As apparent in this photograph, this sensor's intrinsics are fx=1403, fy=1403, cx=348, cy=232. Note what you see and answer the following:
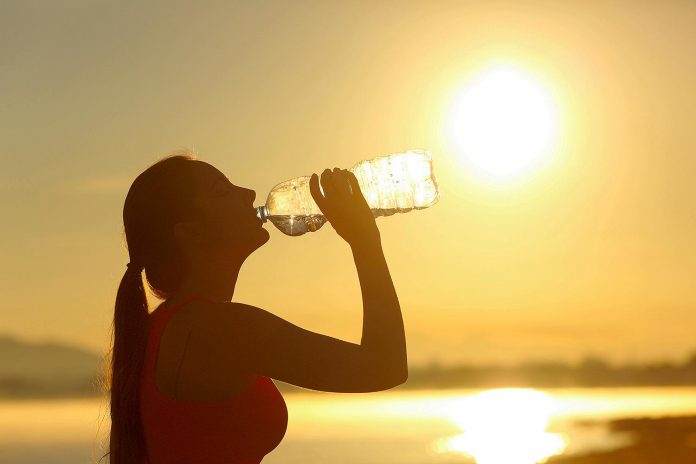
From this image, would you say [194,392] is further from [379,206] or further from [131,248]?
[379,206]

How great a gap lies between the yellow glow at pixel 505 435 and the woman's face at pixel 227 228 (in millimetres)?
14359

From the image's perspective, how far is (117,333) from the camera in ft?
12.8

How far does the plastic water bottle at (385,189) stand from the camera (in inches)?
196

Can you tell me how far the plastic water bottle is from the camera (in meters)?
4.99

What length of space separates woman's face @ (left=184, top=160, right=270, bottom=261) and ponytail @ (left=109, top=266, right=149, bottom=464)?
10.0 inches

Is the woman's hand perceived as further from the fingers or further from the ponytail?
the ponytail

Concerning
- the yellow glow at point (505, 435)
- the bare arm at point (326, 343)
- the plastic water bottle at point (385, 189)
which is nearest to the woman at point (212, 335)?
the bare arm at point (326, 343)

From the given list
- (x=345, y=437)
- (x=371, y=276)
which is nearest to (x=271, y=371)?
(x=371, y=276)

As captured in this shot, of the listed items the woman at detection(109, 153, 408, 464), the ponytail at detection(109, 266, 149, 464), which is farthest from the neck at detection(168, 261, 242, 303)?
the ponytail at detection(109, 266, 149, 464)

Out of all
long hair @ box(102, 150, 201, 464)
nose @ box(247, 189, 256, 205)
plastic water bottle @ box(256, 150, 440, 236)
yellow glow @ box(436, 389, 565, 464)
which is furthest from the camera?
yellow glow @ box(436, 389, 565, 464)

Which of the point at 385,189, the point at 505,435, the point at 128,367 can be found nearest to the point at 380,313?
the point at 128,367

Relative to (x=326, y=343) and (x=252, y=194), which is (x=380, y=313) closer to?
(x=326, y=343)

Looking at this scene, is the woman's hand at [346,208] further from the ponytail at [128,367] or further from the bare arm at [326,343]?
the ponytail at [128,367]

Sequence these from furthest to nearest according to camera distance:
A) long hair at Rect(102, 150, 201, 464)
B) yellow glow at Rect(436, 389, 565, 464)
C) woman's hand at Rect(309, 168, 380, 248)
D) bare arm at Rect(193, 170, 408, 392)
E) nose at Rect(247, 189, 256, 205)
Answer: yellow glow at Rect(436, 389, 565, 464)
nose at Rect(247, 189, 256, 205)
long hair at Rect(102, 150, 201, 464)
woman's hand at Rect(309, 168, 380, 248)
bare arm at Rect(193, 170, 408, 392)
